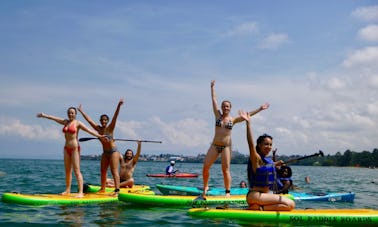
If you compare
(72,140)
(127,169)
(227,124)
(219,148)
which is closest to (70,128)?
(72,140)

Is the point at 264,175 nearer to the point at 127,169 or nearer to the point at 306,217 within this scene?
the point at 306,217

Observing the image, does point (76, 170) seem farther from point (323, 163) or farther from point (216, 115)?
point (323, 163)

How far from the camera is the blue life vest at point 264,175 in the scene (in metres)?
7.83

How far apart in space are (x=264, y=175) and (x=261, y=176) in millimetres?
64

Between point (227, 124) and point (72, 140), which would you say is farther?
point (72, 140)

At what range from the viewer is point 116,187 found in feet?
40.5

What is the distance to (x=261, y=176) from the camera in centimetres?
793

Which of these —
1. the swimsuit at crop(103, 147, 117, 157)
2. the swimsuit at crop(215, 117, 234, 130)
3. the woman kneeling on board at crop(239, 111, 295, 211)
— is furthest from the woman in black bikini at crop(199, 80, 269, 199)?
the swimsuit at crop(103, 147, 117, 157)

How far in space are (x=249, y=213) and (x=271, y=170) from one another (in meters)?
1.00

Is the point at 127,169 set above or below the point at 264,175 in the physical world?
below

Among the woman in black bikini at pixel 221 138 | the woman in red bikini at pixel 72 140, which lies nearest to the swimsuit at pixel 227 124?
the woman in black bikini at pixel 221 138

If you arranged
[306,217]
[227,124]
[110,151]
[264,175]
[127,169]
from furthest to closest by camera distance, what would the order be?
[127,169], [110,151], [227,124], [306,217], [264,175]

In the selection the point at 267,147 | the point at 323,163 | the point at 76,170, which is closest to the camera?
the point at 267,147

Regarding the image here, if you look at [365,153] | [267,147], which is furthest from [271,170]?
[365,153]
